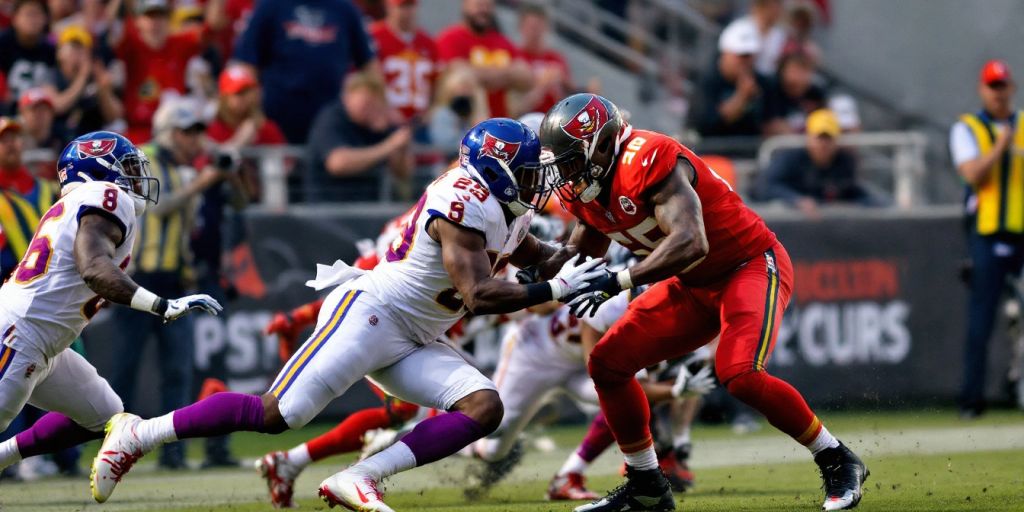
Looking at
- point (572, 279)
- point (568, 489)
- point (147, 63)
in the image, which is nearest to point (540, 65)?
point (147, 63)

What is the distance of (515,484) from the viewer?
28.9ft

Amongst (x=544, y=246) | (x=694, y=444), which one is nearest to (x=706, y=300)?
(x=544, y=246)

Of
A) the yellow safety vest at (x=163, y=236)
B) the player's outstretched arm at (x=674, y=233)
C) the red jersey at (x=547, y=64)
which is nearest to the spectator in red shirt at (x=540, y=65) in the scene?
the red jersey at (x=547, y=64)

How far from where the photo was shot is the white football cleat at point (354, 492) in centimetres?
610

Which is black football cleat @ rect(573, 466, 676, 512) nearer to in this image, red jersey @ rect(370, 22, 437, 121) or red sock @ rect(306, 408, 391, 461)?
red sock @ rect(306, 408, 391, 461)

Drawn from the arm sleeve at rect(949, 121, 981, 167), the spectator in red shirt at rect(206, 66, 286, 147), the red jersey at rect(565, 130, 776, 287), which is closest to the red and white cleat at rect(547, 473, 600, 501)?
the red jersey at rect(565, 130, 776, 287)

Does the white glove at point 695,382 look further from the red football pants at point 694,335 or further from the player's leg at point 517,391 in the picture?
the player's leg at point 517,391

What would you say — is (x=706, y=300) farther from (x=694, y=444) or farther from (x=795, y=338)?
(x=795, y=338)

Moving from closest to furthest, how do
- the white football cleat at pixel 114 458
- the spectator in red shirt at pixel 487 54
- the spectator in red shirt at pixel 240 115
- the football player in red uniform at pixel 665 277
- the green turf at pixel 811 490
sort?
the white football cleat at pixel 114 458
the football player in red uniform at pixel 665 277
the green turf at pixel 811 490
the spectator in red shirt at pixel 240 115
the spectator in red shirt at pixel 487 54

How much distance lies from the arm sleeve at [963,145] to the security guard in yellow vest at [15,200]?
6.75 m

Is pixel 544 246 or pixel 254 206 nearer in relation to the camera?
pixel 544 246

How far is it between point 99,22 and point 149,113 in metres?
0.81

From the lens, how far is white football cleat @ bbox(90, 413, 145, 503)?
6.55m

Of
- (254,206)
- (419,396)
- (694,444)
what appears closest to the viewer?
(419,396)
